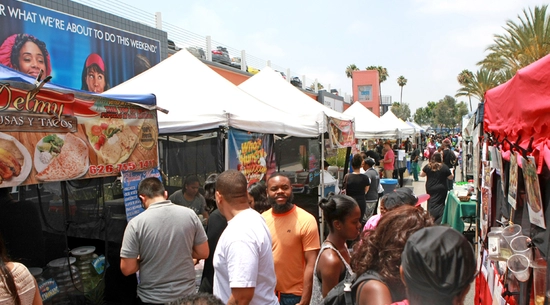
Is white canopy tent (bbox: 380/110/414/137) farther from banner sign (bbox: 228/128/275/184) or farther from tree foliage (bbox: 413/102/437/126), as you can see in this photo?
→ tree foliage (bbox: 413/102/437/126)

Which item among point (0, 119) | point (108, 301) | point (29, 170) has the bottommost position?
point (108, 301)

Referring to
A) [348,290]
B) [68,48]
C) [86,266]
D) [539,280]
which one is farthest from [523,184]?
[68,48]

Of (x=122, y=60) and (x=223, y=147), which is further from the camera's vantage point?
(x=122, y=60)

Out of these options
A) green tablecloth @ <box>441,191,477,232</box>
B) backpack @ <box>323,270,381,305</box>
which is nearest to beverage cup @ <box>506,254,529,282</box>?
backpack @ <box>323,270,381,305</box>

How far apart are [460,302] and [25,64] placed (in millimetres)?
10790

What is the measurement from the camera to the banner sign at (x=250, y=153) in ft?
19.7

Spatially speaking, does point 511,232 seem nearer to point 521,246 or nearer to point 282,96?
point 521,246

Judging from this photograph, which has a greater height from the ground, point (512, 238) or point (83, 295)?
point (512, 238)

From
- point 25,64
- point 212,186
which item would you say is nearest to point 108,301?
point 212,186

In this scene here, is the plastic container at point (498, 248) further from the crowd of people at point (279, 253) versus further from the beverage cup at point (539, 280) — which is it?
the crowd of people at point (279, 253)

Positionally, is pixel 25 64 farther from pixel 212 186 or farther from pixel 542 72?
pixel 542 72

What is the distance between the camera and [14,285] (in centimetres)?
236

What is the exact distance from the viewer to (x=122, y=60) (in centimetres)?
1264

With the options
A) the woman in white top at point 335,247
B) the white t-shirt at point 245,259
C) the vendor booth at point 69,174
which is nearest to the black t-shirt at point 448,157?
the vendor booth at point 69,174
